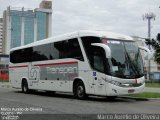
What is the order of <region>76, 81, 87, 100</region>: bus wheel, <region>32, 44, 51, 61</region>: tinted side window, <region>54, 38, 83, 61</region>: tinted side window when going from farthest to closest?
<region>32, 44, 51, 61</region>: tinted side window
<region>54, 38, 83, 61</region>: tinted side window
<region>76, 81, 87, 100</region>: bus wheel

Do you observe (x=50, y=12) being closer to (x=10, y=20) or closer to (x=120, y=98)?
(x=10, y=20)

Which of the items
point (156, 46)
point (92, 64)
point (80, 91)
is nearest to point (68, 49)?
point (92, 64)

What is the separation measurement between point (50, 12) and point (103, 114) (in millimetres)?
84838

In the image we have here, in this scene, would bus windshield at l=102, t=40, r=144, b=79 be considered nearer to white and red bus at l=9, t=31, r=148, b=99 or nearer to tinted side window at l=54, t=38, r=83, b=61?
white and red bus at l=9, t=31, r=148, b=99

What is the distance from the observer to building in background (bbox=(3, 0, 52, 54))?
277 feet

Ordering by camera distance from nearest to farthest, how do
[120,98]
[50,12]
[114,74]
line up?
[114,74], [120,98], [50,12]

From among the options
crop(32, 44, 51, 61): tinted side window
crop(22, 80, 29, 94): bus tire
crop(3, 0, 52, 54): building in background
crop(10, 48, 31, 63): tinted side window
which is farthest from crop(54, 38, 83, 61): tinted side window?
crop(3, 0, 52, 54): building in background

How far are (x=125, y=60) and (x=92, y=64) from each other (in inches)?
68.3

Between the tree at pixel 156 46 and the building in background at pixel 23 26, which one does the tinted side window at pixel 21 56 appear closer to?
the tree at pixel 156 46

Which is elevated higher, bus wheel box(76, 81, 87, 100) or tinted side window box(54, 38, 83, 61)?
tinted side window box(54, 38, 83, 61)

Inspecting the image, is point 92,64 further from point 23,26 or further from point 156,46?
point 23,26

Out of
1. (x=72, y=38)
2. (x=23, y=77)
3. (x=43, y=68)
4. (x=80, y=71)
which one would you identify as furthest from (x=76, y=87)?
(x=23, y=77)

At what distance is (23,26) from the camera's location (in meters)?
85.3

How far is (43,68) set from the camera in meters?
25.8
